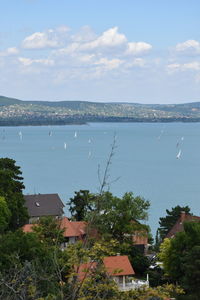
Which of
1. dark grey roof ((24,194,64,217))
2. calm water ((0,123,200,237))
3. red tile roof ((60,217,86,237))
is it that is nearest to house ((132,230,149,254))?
red tile roof ((60,217,86,237))

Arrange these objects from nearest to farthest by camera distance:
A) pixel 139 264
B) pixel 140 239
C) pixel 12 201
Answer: pixel 139 264, pixel 12 201, pixel 140 239

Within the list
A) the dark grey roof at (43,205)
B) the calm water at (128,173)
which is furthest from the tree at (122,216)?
the calm water at (128,173)

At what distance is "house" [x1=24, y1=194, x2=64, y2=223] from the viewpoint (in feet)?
143

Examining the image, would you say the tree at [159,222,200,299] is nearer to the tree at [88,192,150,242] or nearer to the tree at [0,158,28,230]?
the tree at [88,192,150,242]

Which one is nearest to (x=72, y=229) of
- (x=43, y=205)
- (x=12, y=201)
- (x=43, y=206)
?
(x=12, y=201)

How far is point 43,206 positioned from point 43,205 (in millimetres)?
169

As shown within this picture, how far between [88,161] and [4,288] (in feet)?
324

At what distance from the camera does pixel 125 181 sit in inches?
3162

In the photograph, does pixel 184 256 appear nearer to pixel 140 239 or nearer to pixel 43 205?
pixel 140 239

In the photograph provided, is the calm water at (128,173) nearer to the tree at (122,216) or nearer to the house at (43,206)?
the house at (43,206)

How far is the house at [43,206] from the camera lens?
143 ft

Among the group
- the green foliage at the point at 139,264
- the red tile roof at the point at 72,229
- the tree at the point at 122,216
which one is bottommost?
the green foliage at the point at 139,264

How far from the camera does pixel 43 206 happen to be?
45.0 meters

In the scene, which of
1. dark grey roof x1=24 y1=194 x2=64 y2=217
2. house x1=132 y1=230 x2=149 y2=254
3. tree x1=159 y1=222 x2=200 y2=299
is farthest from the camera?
dark grey roof x1=24 y1=194 x2=64 y2=217
